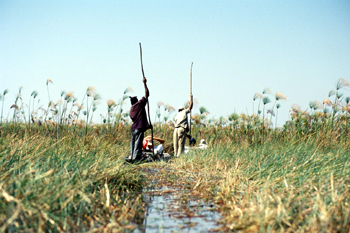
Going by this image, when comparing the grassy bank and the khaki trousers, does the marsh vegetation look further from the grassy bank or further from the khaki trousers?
the khaki trousers

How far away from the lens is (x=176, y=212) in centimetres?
409

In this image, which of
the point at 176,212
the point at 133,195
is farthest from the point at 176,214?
the point at 133,195

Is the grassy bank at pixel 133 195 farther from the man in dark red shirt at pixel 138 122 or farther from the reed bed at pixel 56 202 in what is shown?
the man in dark red shirt at pixel 138 122

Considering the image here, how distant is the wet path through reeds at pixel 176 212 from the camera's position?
11.5ft

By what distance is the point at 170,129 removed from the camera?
1588 cm

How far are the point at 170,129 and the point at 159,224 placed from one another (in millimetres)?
12280

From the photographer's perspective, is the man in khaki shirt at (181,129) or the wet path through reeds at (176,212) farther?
the man in khaki shirt at (181,129)

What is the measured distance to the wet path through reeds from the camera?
3.50 metres

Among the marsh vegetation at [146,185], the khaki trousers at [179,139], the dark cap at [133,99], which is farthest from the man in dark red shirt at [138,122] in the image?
the khaki trousers at [179,139]

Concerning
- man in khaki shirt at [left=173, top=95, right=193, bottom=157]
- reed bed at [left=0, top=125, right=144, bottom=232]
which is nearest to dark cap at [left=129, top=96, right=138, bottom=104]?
man in khaki shirt at [left=173, top=95, right=193, bottom=157]

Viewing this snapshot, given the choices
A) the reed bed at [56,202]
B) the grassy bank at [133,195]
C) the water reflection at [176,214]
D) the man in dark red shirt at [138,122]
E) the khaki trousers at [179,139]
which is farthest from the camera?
the khaki trousers at [179,139]

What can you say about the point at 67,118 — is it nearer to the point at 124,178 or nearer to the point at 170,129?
the point at 124,178

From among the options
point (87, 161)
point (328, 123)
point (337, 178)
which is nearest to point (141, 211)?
point (87, 161)

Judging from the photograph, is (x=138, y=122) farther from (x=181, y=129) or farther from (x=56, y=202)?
(x=56, y=202)
